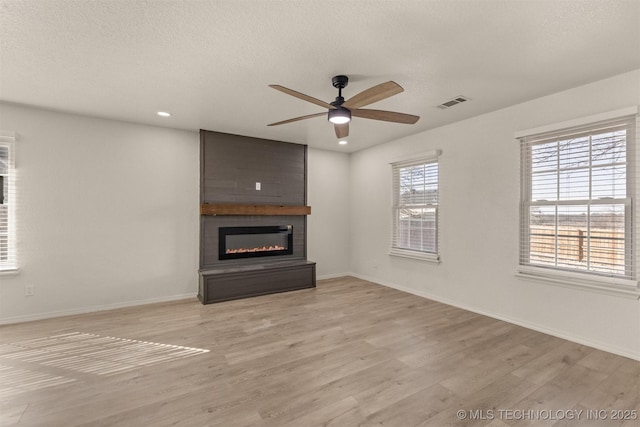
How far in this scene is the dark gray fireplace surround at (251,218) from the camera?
459 centimetres

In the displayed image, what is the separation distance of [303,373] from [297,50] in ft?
8.58

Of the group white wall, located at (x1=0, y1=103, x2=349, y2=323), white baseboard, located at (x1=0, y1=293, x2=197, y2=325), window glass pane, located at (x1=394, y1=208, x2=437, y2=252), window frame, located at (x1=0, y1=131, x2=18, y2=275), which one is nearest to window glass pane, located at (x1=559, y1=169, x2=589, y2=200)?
window glass pane, located at (x1=394, y1=208, x2=437, y2=252)

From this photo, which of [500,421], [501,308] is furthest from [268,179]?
[500,421]

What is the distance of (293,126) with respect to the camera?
14.3 ft

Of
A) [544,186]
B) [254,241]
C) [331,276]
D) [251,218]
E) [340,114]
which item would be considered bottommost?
[331,276]

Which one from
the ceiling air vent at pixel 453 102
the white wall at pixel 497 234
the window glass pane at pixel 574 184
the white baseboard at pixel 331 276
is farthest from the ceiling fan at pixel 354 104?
the white baseboard at pixel 331 276

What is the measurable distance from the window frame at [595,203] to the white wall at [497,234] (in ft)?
0.26

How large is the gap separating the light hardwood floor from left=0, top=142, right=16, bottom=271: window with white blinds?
2.89 feet

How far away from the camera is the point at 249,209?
16.0 feet

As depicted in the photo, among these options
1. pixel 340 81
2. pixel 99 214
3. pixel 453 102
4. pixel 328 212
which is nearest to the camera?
pixel 340 81

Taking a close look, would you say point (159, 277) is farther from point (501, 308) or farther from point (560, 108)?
point (560, 108)

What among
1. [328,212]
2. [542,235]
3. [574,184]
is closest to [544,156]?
[574,184]

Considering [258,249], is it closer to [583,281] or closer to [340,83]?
[340,83]

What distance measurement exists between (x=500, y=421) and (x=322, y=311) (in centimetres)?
236
